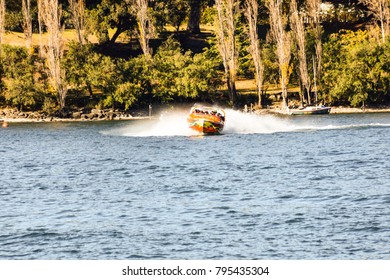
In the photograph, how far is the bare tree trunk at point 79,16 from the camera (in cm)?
11989

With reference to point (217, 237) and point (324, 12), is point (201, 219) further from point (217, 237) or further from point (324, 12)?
point (324, 12)

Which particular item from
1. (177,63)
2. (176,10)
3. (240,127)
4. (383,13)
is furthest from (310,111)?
(176,10)

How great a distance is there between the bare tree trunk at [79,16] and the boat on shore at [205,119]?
4327 cm

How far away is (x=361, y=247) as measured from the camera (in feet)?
104

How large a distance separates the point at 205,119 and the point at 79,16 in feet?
157

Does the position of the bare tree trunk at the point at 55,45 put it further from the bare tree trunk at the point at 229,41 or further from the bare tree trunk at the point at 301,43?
the bare tree trunk at the point at 301,43

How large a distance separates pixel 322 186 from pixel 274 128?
44011mm

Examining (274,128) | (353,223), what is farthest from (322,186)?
(274,128)

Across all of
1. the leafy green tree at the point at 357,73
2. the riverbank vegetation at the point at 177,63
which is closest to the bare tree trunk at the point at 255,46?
the riverbank vegetation at the point at 177,63

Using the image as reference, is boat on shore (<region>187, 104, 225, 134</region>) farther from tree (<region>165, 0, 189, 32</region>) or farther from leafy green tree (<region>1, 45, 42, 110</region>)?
tree (<region>165, 0, 189, 32</region>)

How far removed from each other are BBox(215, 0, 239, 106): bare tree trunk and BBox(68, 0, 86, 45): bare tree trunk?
18346mm

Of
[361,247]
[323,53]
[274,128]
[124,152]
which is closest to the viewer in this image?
[361,247]

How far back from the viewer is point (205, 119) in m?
80.1

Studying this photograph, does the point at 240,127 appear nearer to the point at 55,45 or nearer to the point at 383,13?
the point at 55,45
